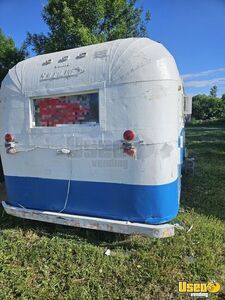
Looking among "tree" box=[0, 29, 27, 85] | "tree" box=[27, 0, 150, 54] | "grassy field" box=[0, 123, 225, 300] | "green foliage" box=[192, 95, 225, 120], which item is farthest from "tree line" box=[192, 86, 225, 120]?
"grassy field" box=[0, 123, 225, 300]

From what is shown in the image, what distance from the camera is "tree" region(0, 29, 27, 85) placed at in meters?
8.67

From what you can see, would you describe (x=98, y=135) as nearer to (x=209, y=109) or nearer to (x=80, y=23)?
(x=80, y=23)

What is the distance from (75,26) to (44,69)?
6.10 metres

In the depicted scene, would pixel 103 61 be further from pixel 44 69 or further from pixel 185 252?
pixel 185 252

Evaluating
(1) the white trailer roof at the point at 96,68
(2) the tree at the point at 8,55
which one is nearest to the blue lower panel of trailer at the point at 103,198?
(1) the white trailer roof at the point at 96,68

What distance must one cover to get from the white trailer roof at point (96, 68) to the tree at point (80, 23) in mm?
5250

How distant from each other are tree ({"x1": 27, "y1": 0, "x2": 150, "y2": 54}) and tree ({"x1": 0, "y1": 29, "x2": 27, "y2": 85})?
82cm

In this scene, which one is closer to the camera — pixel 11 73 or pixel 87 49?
pixel 87 49

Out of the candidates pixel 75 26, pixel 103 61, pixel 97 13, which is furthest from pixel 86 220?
pixel 97 13

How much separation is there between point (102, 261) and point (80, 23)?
26.1 ft

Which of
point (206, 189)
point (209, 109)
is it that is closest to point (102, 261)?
point (206, 189)

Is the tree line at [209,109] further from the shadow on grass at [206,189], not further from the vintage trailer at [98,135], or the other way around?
the vintage trailer at [98,135]

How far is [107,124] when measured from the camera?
315 centimetres

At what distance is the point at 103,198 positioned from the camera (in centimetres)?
334
